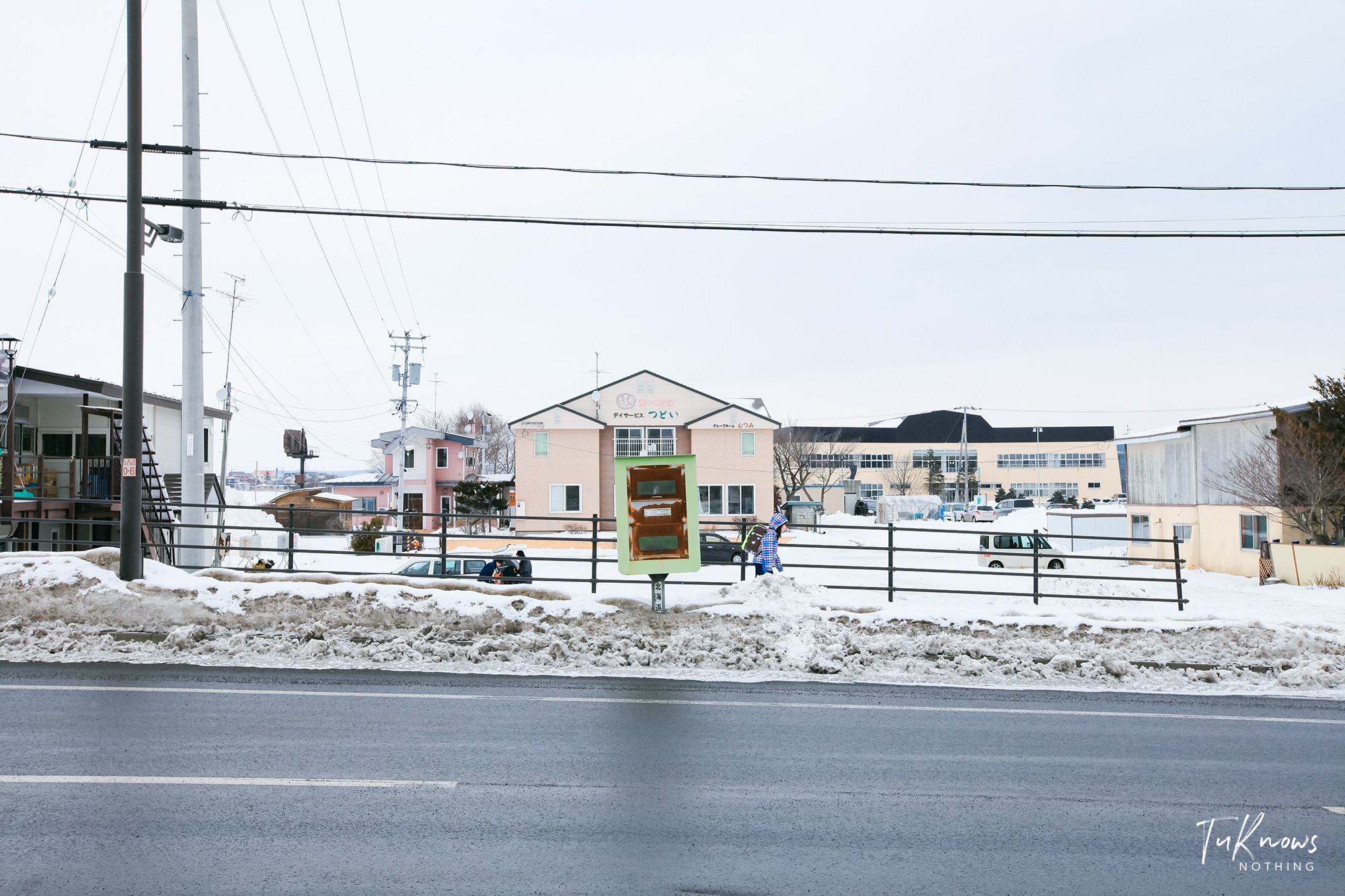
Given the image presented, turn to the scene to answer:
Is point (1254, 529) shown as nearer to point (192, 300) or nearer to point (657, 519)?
point (657, 519)

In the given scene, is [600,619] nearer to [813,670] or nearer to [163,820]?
[813,670]

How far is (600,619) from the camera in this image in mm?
10672

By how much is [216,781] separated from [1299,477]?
26.9 metres

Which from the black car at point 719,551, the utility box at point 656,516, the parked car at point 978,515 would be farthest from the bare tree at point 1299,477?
the parked car at point 978,515

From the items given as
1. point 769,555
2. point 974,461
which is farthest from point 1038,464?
point 769,555

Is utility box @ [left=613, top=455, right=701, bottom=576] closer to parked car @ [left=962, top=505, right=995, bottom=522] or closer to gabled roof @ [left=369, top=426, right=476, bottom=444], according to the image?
gabled roof @ [left=369, top=426, right=476, bottom=444]

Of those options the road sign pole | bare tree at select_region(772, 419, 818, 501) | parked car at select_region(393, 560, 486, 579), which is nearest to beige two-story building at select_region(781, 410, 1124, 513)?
bare tree at select_region(772, 419, 818, 501)

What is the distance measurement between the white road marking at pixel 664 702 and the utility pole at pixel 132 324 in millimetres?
4055

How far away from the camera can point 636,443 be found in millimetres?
47406

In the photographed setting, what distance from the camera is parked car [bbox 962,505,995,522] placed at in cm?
6856

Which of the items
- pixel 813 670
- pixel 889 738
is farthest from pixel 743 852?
pixel 813 670

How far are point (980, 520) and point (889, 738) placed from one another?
65.0 m

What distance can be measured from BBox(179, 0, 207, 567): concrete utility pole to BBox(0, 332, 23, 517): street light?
23.4ft

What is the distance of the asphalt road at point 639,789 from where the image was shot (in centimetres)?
416
